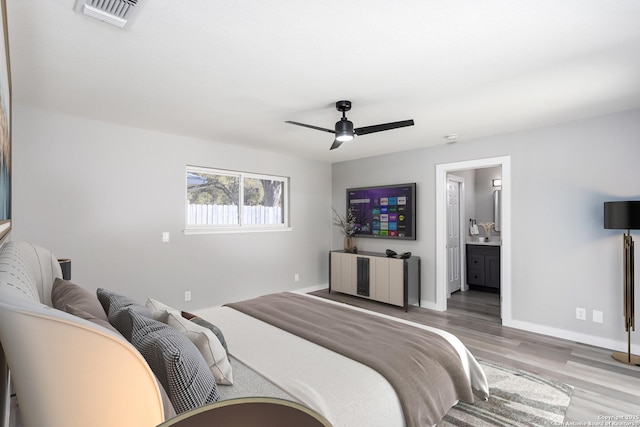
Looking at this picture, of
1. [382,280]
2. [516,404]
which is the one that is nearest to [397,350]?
[516,404]

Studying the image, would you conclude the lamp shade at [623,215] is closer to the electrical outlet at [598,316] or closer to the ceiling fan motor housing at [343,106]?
the electrical outlet at [598,316]

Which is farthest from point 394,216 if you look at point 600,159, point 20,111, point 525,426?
point 20,111

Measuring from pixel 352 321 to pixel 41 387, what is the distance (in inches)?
80.0

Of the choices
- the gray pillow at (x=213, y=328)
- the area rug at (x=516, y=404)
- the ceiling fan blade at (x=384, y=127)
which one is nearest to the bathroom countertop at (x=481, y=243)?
the area rug at (x=516, y=404)

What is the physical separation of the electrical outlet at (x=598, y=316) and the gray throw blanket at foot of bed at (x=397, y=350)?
7.96 ft

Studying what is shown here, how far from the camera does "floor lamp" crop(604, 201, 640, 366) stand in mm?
2949

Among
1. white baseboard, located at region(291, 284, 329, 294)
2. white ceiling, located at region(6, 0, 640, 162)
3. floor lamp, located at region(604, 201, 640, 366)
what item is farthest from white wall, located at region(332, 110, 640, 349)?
white baseboard, located at region(291, 284, 329, 294)

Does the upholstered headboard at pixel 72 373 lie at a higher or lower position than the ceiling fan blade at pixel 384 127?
lower

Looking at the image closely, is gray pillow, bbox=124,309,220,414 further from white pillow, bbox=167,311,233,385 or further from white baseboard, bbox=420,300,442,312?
white baseboard, bbox=420,300,442,312

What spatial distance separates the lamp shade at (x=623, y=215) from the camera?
115 inches

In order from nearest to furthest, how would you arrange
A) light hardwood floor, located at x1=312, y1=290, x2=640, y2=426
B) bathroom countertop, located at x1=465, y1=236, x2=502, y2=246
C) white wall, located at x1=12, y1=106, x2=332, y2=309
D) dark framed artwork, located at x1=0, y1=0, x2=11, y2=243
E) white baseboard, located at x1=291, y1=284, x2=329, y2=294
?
dark framed artwork, located at x1=0, y1=0, x2=11, y2=243 → light hardwood floor, located at x1=312, y1=290, x2=640, y2=426 → white wall, located at x1=12, y1=106, x2=332, y2=309 → white baseboard, located at x1=291, y1=284, x2=329, y2=294 → bathroom countertop, located at x1=465, y1=236, x2=502, y2=246

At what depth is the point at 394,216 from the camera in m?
5.23

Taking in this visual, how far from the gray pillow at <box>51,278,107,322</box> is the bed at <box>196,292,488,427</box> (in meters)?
0.73

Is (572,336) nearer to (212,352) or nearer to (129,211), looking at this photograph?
(212,352)
